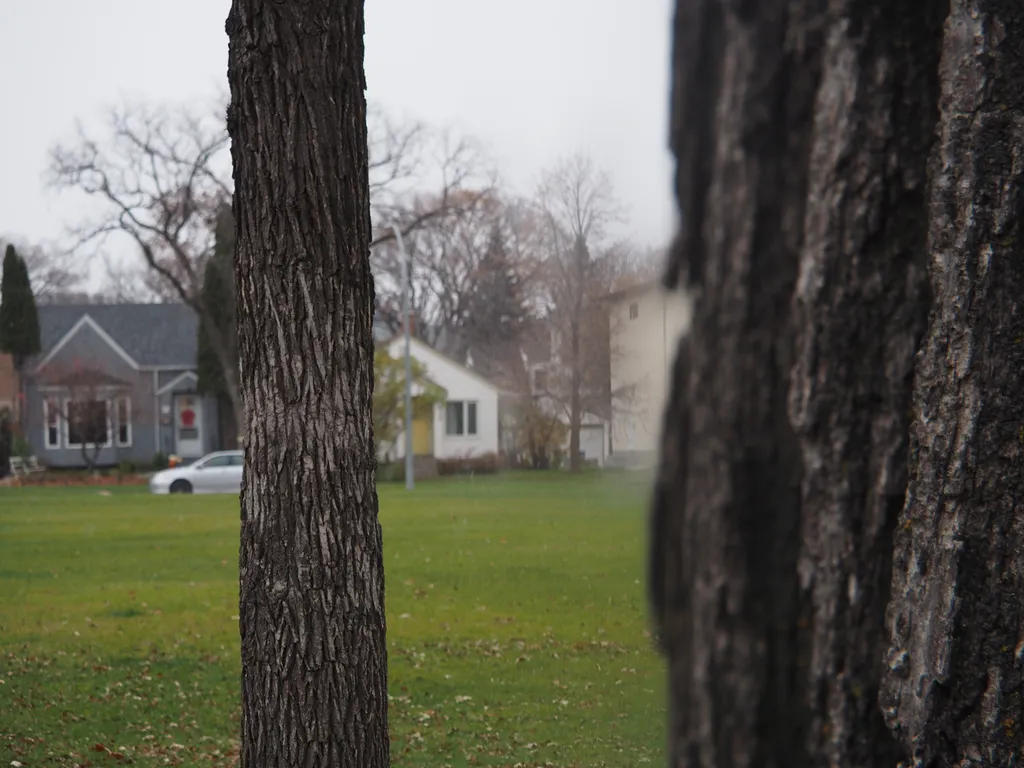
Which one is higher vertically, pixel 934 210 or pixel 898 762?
Result: pixel 934 210

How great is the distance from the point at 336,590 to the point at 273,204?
1346mm

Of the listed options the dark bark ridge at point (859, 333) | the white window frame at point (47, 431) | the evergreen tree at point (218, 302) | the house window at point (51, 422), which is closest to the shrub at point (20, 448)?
the house window at point (51, 422)

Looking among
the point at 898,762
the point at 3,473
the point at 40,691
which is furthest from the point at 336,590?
the point at 3,473

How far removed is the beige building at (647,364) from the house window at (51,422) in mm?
45259

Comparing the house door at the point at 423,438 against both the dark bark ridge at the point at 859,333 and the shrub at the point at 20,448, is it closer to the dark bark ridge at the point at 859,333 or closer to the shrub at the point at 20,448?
the shrub at the point at 20,448

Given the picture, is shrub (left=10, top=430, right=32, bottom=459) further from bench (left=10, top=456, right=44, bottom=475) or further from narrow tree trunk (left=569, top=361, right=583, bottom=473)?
narrow tree trunk (left=569, top=361, right=583, bottom=473)

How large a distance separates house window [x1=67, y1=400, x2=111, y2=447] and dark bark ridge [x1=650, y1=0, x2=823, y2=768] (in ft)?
144

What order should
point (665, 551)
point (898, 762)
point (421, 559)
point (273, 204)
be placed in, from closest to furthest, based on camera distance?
point (665, 551), point (898, 762), point (273, 204), point (421, 559)

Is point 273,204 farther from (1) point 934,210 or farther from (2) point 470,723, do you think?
(2) point 470,723

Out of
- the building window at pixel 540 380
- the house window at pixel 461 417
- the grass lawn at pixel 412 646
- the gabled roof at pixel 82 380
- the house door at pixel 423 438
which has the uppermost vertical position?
the gabled roof at pixel 82 380

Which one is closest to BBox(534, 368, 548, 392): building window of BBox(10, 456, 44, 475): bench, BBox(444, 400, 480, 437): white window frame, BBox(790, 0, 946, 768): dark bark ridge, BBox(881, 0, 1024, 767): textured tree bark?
BBox(444, 400, 480, 437): white window frame

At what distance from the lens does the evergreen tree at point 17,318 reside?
4641 centimetres

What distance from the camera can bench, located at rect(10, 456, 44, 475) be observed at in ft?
134

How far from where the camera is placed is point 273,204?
13.7ft
